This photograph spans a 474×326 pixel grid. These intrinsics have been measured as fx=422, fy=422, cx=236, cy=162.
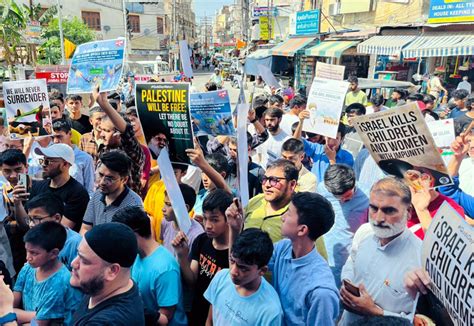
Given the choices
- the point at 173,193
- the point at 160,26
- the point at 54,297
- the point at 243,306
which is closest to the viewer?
the point at 243,306

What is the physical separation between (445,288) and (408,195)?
3.50ft

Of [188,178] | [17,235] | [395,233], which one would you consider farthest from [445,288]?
[17,235]

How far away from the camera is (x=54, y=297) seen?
2.51m

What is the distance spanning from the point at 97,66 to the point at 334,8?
19.4 metres

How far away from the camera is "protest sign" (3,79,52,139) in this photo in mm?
4934

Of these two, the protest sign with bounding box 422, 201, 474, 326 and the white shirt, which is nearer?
the protest sign with bounding box 422, 201, 474, 326

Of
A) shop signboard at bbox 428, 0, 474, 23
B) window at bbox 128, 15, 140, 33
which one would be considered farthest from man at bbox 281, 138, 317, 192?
window at bbox 128, 15, 140, 33

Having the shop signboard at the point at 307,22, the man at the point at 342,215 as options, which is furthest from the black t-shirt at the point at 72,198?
the shop signboard at the point at 307,22

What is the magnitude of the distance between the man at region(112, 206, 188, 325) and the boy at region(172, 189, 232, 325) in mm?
169

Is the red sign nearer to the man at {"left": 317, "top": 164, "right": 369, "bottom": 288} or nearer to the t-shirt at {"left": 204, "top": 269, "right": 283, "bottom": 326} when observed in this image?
the man at {"left": 317, "top": 164, "right": 369, "bottom": 288}

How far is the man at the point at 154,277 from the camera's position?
2.55m

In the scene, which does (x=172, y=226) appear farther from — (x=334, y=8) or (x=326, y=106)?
(x=334, y=8)

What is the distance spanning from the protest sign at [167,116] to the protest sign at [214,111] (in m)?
0.51

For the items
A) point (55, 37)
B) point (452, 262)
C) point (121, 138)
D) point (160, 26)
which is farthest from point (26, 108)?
point (160, 26)
